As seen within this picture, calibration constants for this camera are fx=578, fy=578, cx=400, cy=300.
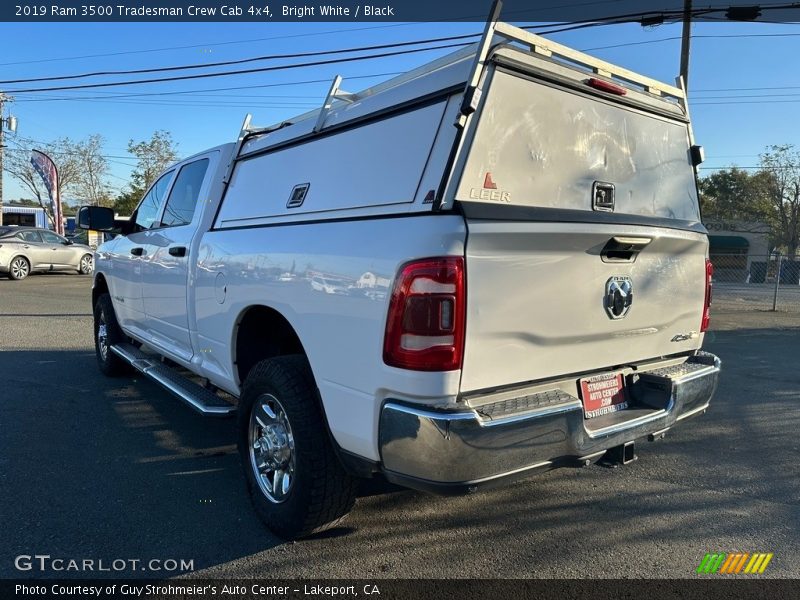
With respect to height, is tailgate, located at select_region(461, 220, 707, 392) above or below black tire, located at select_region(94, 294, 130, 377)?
above

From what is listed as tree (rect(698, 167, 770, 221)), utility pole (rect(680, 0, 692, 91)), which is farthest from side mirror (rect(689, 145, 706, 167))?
tree (rect(698, 167, 770, 221))

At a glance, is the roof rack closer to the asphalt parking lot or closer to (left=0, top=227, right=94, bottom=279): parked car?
the asphalt parking lot

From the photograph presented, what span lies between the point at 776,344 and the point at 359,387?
923cm

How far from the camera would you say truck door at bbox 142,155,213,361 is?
4.35m

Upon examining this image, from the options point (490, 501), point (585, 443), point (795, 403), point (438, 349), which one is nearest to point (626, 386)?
point (585, 443)

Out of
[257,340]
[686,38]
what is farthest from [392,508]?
[686,38]

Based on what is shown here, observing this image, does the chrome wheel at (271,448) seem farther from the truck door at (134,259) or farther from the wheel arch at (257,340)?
the truck door at (134,259)

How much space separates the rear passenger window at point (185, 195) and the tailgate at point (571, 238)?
278cm

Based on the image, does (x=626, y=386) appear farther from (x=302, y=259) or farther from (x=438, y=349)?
(x=302, y=259)

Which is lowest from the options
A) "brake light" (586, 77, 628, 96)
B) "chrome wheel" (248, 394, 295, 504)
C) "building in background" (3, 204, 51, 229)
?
"chrome wheel" (248, 394, 295, 504)

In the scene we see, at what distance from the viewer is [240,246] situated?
3.55 metres

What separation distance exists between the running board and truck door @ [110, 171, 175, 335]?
31cm

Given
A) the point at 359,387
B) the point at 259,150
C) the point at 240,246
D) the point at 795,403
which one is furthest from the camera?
the point at 795,403

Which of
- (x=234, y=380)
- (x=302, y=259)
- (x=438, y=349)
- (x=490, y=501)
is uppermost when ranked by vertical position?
(x=302, y=259)
